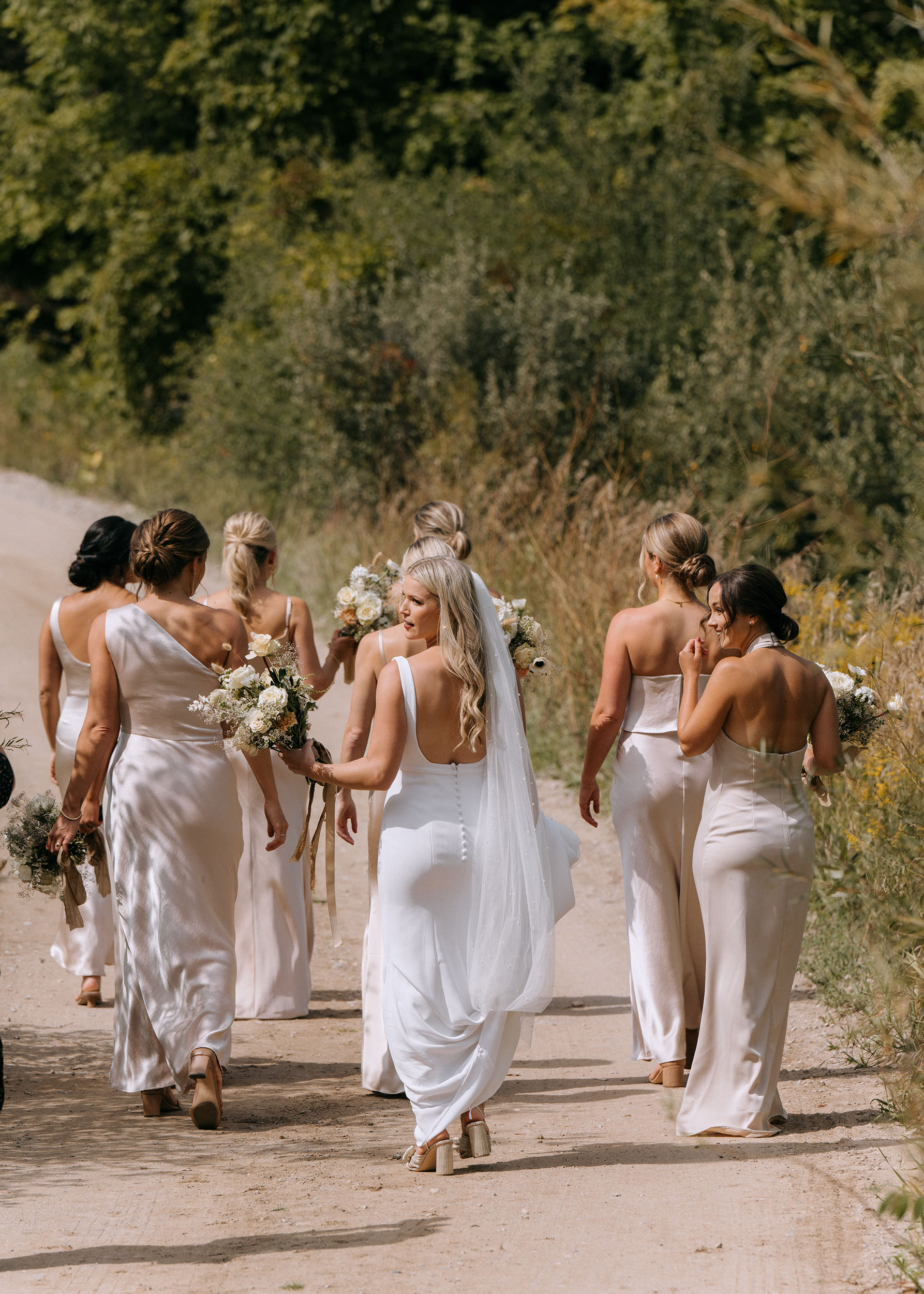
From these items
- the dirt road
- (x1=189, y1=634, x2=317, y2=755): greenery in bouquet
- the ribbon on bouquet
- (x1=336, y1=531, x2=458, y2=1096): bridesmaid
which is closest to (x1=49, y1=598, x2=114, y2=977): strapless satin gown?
the dirt road

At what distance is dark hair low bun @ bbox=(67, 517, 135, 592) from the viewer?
247 inches

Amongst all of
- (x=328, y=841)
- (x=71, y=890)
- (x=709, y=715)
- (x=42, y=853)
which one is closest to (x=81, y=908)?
(x=71, y=890)

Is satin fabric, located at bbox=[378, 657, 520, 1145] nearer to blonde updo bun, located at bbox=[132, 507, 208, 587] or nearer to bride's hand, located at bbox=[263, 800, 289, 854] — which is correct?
bride's hand, located at bbox=[263, 800, 289, 854]

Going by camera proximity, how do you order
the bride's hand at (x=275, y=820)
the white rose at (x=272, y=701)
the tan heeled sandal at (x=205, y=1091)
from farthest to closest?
the bride's hand at (x=275, y=820)
the tan heeled sandal at (x=205, y=1091)
the white rose at (x=272, y=701)

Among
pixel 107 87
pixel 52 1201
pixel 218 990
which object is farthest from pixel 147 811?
pixel 107 87

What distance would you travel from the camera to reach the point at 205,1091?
4992 mm

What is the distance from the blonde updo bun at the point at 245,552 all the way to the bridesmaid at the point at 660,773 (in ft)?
5.71

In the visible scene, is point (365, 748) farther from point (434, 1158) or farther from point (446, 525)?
point (434, 1158)

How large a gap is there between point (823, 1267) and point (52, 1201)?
240cm

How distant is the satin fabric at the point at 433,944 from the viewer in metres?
4.53

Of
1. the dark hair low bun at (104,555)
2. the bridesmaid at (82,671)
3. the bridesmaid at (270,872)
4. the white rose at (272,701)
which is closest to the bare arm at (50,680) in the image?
the bridesmaid at (82,671)

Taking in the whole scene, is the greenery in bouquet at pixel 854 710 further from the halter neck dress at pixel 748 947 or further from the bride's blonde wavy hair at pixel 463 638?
the bride's blonde wavy hair at pixel 463 638

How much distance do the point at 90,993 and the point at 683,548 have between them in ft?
12.0

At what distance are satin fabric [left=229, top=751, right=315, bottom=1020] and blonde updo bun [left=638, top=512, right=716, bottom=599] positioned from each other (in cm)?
217
